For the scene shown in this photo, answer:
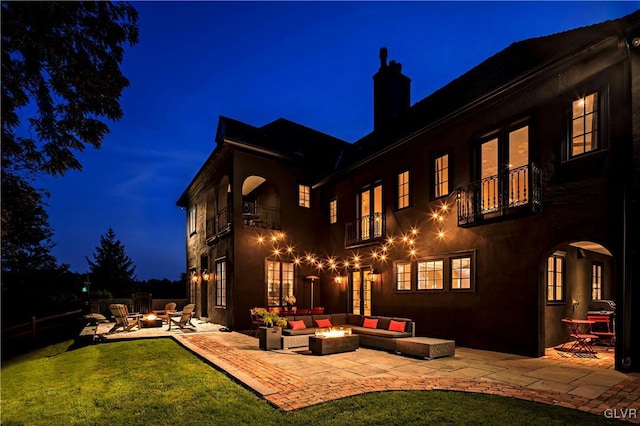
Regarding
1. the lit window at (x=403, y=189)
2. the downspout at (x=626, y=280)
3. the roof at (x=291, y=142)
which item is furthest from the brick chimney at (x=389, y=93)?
the downspout at (x=626, y=280)

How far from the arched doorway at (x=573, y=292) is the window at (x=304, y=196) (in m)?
9.74

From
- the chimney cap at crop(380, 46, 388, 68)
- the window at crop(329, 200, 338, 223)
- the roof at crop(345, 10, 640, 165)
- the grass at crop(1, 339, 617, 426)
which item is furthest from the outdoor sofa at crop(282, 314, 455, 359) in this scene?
the chimney cap at crop(380, 46, 388, 68)

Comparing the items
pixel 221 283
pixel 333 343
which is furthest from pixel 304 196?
pixel 333 343

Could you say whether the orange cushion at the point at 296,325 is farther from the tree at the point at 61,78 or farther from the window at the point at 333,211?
the tree at the point at 61,78

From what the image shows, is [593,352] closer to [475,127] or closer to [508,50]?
[475,127]

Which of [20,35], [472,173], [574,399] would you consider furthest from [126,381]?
[472,173]

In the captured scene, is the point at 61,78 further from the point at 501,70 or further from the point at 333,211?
the point at 333,211

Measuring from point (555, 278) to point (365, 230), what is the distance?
6.38 m

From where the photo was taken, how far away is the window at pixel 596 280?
11.4 meters

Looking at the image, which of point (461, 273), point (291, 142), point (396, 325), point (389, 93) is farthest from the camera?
point (291, 142)

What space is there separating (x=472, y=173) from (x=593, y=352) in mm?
4956

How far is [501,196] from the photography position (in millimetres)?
9070

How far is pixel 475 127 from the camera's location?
33.1 feet

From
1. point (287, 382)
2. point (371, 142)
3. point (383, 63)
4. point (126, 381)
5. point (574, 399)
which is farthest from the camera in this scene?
point (383, 63)
